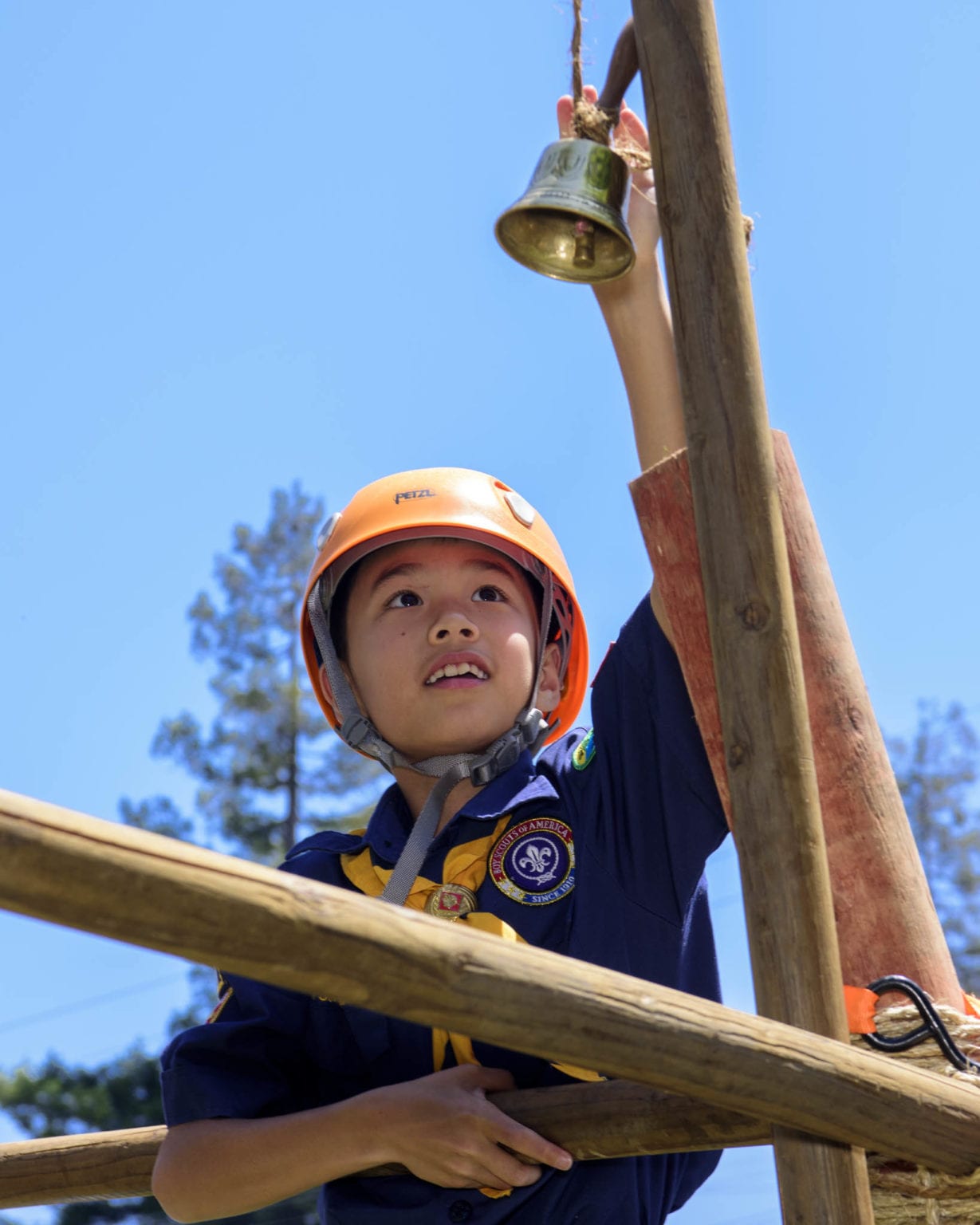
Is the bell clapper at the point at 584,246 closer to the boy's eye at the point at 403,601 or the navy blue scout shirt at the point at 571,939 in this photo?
the navy blue scout shirt at the point at 571,939

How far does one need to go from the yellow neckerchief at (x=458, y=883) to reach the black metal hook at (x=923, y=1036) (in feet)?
2.13

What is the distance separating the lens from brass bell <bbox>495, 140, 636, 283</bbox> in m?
2.98

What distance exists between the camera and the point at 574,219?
3.01m

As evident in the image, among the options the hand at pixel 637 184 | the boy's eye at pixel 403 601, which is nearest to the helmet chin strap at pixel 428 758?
the boy's eye at pixel 403 601

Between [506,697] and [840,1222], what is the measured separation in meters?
1.43

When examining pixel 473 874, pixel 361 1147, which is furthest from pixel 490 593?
pixel 361 1147

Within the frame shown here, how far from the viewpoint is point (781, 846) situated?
2398mm

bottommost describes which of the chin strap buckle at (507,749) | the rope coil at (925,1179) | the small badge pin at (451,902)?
the rope coil at (925,1179)

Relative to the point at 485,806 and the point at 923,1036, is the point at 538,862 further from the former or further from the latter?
the point at 923,1036

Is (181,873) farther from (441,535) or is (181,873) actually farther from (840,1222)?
(441,535)

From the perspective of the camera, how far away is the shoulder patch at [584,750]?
319cm

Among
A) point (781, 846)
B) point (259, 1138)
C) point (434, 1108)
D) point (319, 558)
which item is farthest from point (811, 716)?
point (319, 558)

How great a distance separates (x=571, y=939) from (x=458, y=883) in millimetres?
284

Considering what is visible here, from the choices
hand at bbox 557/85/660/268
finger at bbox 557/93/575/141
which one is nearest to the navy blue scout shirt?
hand at bbox 557/85/660/268
